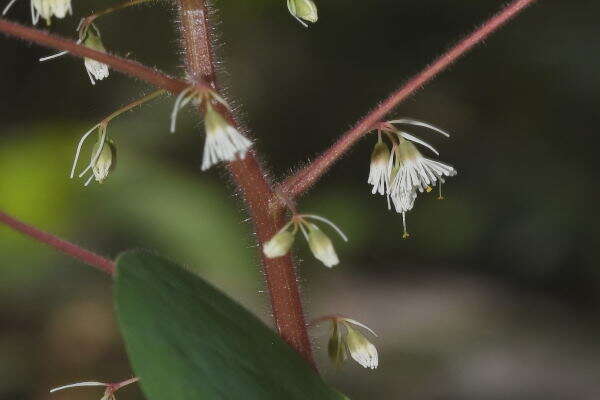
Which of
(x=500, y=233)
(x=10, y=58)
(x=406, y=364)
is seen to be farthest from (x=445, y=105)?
(x=10, y=58)

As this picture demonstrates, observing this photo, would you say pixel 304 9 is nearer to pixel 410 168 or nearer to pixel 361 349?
pixel 410 168

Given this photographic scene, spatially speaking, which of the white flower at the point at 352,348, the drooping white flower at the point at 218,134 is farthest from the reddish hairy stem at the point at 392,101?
the white flower at the point at 352,348

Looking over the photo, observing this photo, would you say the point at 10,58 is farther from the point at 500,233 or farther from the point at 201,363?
the point at 201,363

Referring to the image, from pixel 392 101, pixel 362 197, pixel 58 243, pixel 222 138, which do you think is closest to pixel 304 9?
pixel 392 101

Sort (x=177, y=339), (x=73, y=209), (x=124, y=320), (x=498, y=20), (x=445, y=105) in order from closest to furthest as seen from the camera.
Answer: (x=124, y=320)
(x=177, y=339)
(x=498, y=20)
(x=73, y=209)
(x=445, y=105)

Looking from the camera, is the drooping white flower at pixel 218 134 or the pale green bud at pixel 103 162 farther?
the pale green bud at pixel 103 162

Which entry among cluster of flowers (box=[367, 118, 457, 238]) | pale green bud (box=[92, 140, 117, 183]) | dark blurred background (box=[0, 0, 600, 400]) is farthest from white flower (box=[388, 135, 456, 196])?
dark blurred background (box=[0, 0, 600, 400])

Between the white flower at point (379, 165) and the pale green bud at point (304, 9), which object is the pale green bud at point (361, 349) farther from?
the pale green bud at point (304, 9)
